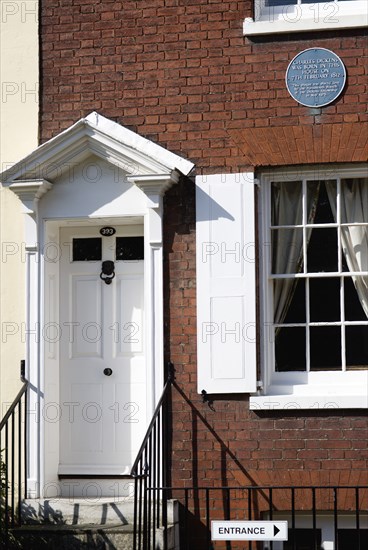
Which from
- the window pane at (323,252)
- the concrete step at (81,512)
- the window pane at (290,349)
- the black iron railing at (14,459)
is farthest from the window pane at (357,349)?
the black iron railing at (14,459)

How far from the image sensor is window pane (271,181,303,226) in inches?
377

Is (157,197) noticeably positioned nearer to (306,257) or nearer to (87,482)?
(306,257)

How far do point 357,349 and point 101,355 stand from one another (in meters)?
2.28

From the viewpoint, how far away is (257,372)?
30.5 feet

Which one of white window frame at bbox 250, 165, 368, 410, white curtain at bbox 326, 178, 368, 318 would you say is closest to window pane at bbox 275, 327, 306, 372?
white window frame at bbox 250, 165, 368, 410

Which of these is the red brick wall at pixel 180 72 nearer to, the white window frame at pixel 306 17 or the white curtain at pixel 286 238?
the white window frame at pixel 306 17

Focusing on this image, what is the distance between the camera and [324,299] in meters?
9.47

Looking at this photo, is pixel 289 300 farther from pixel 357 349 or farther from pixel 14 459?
pixel 14 459

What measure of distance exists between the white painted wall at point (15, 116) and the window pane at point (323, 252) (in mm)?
2592

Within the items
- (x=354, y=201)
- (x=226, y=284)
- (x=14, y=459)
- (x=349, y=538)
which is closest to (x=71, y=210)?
(x=226, y=284)

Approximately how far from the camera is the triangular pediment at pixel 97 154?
9.36 meters

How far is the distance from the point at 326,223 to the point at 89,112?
7.73 feet

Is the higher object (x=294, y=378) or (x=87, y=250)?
(x=87, y=250)

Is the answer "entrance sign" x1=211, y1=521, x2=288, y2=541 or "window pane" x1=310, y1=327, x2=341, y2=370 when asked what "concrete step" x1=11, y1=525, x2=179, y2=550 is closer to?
"entrance sign" x1=211, y1=521, x2=288, y2=541
